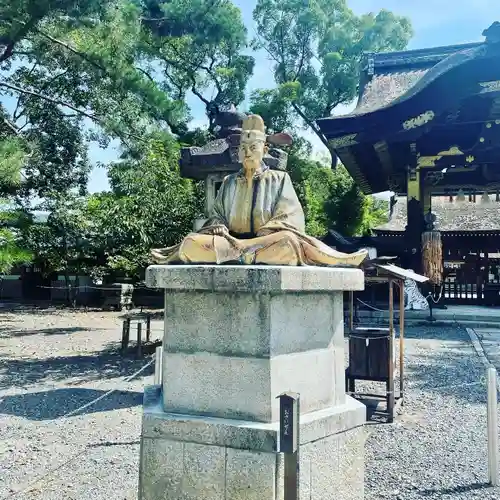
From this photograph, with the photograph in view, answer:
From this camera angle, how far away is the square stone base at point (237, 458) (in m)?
2.85

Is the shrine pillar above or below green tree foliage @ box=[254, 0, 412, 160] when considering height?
below

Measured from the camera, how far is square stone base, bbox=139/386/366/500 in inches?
112

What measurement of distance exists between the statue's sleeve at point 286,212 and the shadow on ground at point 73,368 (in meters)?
5.80

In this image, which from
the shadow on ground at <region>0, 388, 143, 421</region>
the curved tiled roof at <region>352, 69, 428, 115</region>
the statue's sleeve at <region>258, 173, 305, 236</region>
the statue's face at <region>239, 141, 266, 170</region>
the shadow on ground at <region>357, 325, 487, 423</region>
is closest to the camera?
the statue's sleeve at <region>258, 173, 305, 236</region>

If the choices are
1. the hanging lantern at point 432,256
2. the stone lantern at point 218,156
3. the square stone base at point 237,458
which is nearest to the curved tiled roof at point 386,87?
the hanging lantern at point 432,256

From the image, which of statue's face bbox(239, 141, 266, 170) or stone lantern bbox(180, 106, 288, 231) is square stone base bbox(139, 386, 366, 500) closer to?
statue's face bbox(239, 141, 266, 170)

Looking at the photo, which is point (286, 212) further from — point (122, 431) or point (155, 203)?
point (155, 203)

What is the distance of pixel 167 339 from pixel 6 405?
4.65 meters

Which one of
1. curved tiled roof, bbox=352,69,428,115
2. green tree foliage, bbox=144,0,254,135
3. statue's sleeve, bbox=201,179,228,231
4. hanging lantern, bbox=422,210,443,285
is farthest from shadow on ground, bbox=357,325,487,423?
green tree foliage, bbox=144,0,254,135

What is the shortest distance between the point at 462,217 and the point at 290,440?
738 inches

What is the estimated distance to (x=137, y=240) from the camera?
13.0m

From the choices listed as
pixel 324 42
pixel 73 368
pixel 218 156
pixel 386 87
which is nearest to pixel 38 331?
pixel 73 368

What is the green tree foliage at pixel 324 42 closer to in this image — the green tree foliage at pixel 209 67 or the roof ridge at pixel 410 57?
the green tree foliage at pixel 209 67

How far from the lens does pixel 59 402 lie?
271 inches
